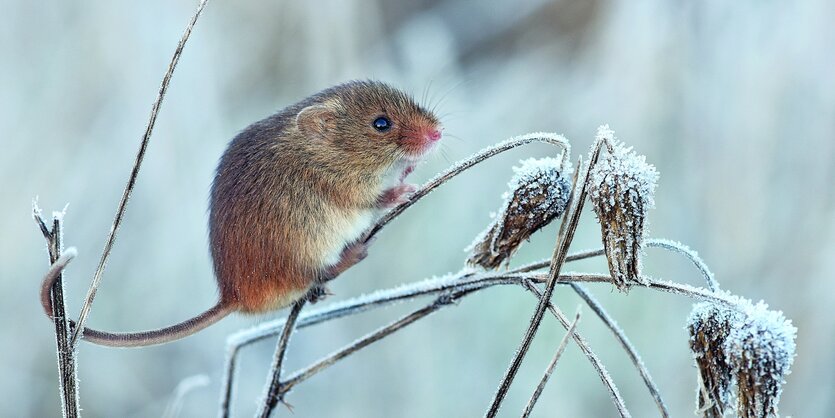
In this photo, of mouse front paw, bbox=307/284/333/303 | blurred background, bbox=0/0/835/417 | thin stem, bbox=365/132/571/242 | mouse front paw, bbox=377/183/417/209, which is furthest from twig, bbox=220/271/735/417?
blurred background, bbox=0/0/835/417

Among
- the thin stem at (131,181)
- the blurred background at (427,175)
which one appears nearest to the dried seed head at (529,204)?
the thin stem at (131,181)

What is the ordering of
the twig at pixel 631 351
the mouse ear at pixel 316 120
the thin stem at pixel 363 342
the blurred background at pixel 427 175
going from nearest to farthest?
the twig at pixel 631 351 < the thin stem at pixel 363 342 < the mouse ear at pixel 316 120 < the blurred background at pixel 427 175

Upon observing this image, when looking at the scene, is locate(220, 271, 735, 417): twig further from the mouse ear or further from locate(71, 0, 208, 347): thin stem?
the mouse ear

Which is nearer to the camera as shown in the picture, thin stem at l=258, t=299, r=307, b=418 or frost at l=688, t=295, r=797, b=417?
frost at l=688, t=295, r=797, b=417

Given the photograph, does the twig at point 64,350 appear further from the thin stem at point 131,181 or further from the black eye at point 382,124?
the black eye at point 382,124

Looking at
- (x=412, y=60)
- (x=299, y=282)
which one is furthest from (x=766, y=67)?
(x=299, y=282)
